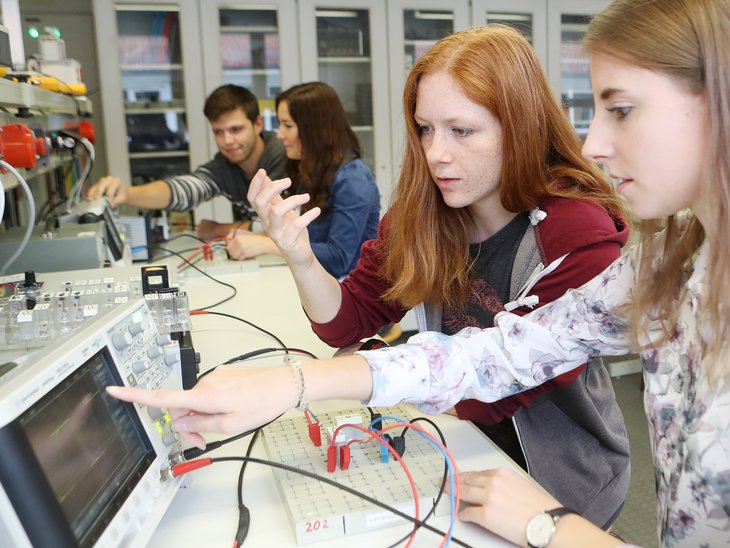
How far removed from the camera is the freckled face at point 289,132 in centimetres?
248

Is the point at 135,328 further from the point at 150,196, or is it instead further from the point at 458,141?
the point at 150,196

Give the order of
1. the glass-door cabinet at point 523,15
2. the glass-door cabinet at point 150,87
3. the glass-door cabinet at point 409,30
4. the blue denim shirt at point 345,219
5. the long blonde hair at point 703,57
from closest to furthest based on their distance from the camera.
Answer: the long blonde hair at point 703,57 < the blue denim shirt at point 345,219 < the glass-door cabinet at point 150,87 < the glass-door cabinet at point 409,30 < the glass-door cabinet at point 523,15

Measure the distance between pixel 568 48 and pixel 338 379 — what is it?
4.19m

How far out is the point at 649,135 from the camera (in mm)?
695

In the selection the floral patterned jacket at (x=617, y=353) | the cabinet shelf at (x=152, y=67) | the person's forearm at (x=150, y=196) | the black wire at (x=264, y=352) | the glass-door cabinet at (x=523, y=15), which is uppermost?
the glass-door cabinet at (x=523, y=15)

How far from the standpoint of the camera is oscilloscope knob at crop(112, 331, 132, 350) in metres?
0.71

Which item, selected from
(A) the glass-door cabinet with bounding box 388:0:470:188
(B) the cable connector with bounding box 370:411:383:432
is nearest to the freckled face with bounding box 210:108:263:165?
(A) the glass-door cabinet with bounding box 388:0:470:188

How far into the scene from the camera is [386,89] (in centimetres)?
409

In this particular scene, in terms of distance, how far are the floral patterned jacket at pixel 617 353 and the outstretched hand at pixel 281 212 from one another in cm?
30

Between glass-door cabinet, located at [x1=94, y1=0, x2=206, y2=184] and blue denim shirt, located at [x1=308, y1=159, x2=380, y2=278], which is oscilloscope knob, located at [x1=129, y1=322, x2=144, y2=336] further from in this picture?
glass-door cabinet, located at [x1=94, y1=0, x2=206, y2=184]

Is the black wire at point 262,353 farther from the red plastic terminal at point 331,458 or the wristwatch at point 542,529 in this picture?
the wristwatch at point 542,529

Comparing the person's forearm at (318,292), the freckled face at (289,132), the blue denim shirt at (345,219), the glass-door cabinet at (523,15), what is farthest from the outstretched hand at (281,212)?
the glass-door cabinet at (523,15)

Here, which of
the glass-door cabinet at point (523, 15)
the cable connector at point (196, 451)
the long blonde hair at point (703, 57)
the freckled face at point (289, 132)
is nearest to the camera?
the long blonde hair at point (703, 57)

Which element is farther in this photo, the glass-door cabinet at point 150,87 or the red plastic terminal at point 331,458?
the glass-door cabinet at point 150,87
